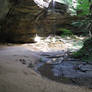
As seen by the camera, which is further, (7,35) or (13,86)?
(7,35)

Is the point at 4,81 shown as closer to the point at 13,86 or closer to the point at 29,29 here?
the point at 13,86

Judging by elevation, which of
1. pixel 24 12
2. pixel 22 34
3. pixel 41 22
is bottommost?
pixel 22 34

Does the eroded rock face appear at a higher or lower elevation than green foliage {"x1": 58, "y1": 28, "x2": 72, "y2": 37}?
higher

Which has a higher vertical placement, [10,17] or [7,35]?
[10,17]

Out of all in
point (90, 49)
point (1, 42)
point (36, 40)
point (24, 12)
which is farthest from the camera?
point (36, 40)

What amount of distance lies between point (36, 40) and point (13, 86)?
39.7 ft

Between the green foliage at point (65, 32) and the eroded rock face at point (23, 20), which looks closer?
the eroded rock face at point (23, 20)

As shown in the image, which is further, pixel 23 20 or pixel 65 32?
pixel 65 32

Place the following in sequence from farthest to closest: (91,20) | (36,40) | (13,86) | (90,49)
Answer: (36,40) → (91,20) → (90,49) → (13,86)

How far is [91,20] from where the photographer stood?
926 cm

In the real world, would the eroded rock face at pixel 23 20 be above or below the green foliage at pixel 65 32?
above

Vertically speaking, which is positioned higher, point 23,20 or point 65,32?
point 23,20

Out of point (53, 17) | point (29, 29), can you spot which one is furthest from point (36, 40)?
point (53, 17)

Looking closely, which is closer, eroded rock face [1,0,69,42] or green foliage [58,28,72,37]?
eroded rock face [1,0,69,42]
